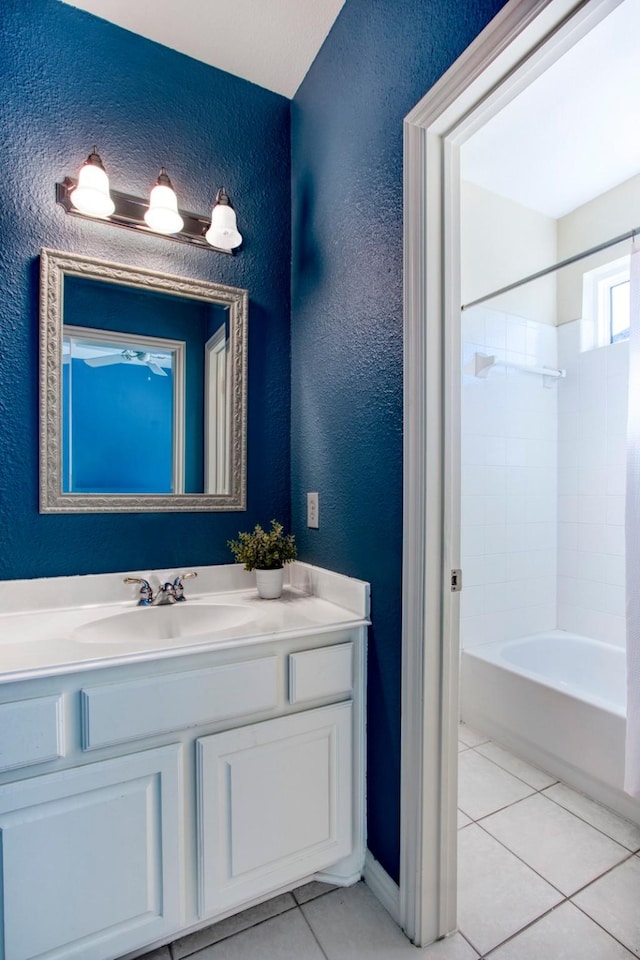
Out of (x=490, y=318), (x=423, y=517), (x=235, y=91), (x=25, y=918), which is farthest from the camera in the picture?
(x=490, y=318)

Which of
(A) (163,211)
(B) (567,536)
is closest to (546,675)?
(B) (567,536)

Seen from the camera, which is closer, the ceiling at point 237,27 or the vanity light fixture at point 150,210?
the vanity light fixture at point 150,210

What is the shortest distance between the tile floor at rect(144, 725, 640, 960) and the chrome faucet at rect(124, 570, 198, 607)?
0.85 m

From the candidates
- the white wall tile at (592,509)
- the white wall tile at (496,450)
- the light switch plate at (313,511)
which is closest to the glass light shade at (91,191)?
the light switch plate at (313,511)

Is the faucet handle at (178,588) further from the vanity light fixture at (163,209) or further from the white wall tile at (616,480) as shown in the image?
the white wall tile at (616,480)

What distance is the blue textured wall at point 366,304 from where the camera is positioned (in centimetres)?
123

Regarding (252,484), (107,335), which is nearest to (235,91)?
(107,335)

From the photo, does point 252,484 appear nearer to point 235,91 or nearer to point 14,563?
point 14,563

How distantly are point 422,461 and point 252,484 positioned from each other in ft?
2.66

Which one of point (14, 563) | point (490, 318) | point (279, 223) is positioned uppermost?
point (279, 223)

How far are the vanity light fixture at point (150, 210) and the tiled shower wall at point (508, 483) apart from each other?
1263 millimetres

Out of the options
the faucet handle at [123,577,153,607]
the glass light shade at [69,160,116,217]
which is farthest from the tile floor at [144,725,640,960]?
the glass light shade at [69,160,116,217]

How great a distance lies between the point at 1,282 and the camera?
1386mm

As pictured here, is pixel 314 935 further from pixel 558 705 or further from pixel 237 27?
pixel 237 27
